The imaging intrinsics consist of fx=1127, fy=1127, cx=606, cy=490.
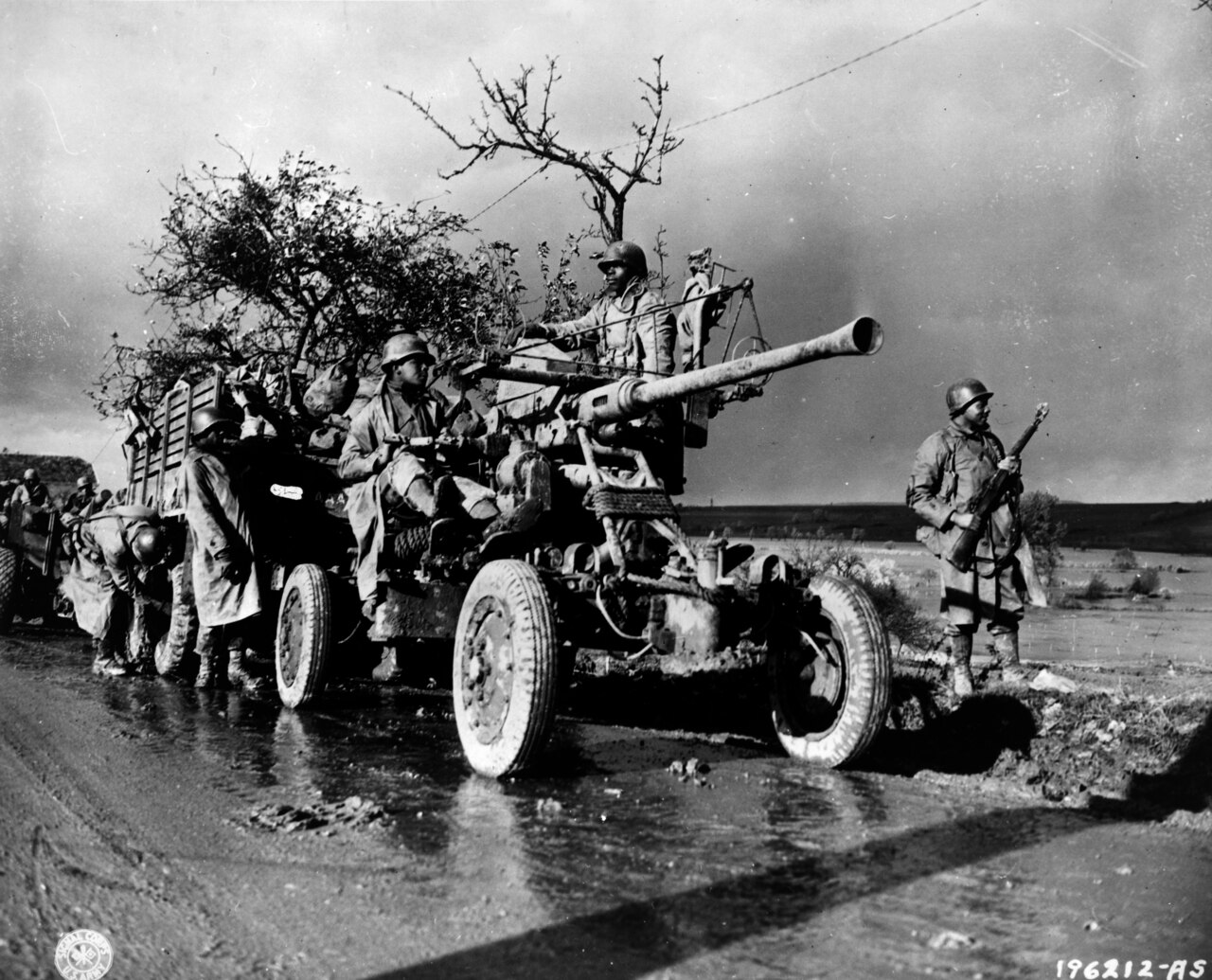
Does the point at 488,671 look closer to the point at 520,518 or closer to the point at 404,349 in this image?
the point at 520,518

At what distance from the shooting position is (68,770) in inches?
222

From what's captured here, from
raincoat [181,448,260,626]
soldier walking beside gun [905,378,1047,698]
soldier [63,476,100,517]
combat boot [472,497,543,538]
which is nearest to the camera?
combat boot [472,497,543,538]

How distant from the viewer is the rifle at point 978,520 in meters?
8.15

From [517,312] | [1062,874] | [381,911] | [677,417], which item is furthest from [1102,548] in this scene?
[381,911]

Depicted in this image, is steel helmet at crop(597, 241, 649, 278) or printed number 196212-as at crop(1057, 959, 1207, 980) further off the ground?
A: steel helmet at crop(597, 241, 649, 278)

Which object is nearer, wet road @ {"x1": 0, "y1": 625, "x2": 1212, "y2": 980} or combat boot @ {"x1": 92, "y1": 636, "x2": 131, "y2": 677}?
wet road @ {"x1": 0, "y1": 625, "x2": 1212, "y2": 980}

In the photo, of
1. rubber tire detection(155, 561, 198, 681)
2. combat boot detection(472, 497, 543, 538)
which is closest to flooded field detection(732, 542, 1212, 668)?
combat boot detection(472, 497, 543, 538)

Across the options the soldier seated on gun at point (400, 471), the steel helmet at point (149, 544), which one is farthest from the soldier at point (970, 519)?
the steel helmet at point (149, 544)

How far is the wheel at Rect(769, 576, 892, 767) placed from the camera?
557 centimetres

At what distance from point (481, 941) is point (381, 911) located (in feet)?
1.33

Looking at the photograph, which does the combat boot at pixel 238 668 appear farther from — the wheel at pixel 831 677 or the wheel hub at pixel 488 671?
the wheel at pixel 831 677

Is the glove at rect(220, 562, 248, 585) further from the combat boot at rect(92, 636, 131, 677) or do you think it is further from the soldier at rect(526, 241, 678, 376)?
the soldier at rect(526, 241, 678, 376)

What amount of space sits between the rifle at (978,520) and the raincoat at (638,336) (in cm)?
246

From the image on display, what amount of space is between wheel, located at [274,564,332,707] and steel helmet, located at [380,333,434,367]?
1.66 metres
